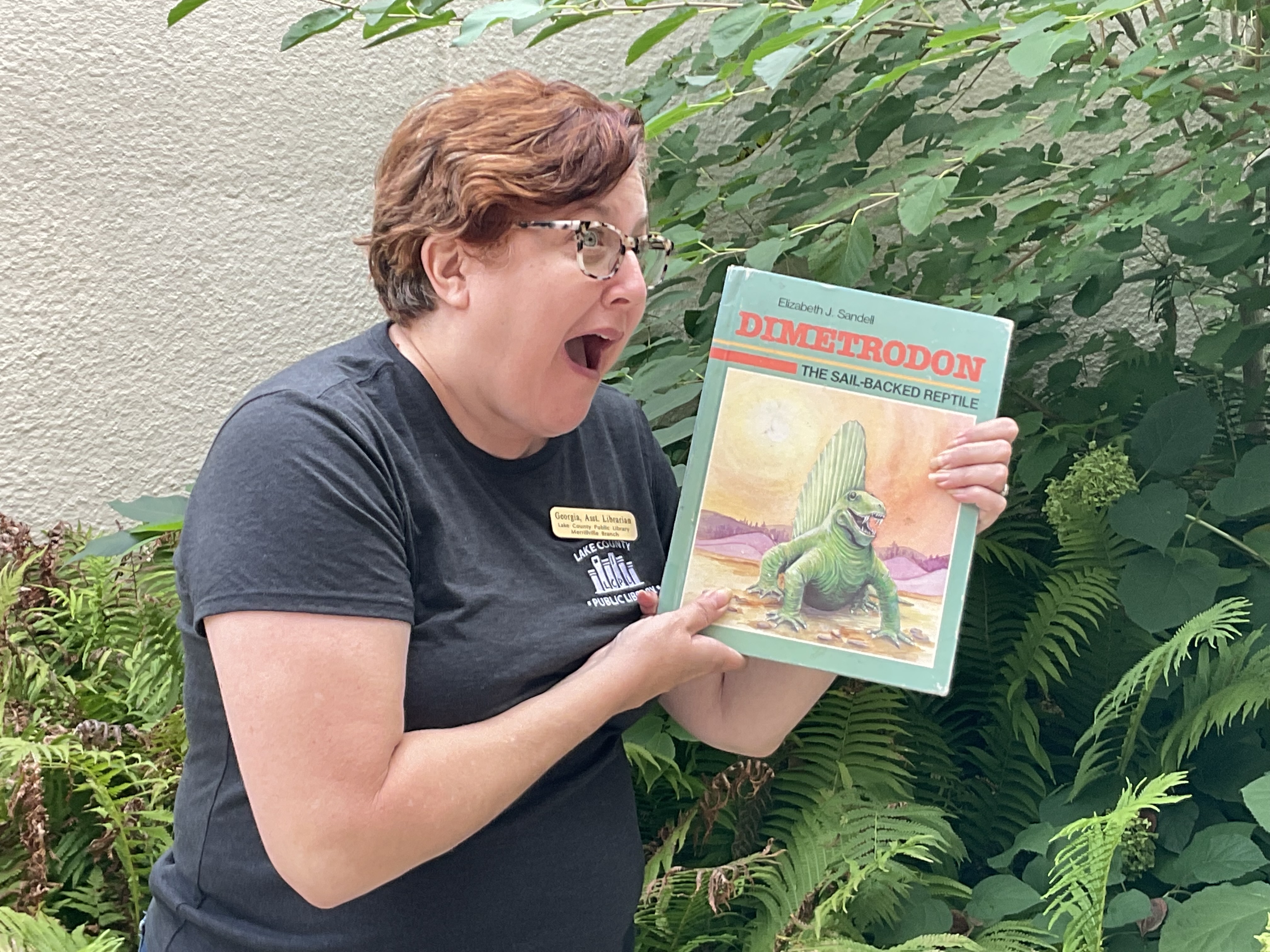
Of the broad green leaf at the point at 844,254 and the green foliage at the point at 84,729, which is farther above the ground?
the broad green leaf at the point at 844,254

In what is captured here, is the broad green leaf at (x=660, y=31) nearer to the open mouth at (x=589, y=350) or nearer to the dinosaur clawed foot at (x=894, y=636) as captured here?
the open mouth at (x=589, y=350)

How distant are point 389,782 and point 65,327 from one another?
6.49 ft

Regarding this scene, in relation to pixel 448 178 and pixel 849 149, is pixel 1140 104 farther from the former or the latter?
pixel 448 178

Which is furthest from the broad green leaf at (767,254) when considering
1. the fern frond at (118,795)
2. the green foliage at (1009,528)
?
the fern frond at (118,795)

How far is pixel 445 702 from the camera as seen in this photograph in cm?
95

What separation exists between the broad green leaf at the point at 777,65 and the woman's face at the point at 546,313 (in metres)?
0.18

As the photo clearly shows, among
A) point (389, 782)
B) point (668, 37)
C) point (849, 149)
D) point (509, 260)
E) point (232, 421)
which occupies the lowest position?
point (389, 782)

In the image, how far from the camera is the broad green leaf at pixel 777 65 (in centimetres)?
107

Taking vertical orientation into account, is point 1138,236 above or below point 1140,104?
below

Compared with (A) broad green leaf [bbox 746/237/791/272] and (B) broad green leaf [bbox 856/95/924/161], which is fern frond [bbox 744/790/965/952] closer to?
(A) broad green leaf [bbox 746/237/791/272]

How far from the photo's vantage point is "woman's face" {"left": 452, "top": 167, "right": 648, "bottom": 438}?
97 cm

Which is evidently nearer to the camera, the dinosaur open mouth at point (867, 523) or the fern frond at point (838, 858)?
the dinosaur open mouth at point (867, 523)

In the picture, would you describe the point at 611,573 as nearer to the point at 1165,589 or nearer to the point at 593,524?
the point at 593,524

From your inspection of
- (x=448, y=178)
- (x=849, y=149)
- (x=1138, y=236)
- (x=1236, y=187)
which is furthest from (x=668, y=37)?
(x=448, y=178)
